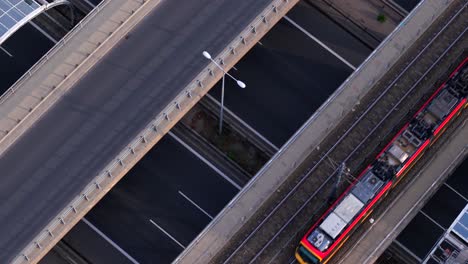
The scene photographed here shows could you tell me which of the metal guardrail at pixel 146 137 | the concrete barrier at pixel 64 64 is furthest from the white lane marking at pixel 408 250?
the concrete barrier at pixel 64 64

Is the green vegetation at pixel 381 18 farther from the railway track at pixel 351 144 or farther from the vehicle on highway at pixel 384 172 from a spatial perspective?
the vehicle on highway at pixel 384 172

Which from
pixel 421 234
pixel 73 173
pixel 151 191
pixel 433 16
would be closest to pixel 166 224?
pixel 151 191

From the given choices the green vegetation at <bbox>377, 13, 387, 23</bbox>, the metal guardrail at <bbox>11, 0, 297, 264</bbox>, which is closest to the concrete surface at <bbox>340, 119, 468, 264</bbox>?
the green vegetation at <bbox>377, 13, 387, 23</bbox>

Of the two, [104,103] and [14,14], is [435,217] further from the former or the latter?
[14,14]

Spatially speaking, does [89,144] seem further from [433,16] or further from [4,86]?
[433,16]

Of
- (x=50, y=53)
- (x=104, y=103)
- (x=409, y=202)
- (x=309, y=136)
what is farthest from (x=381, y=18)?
(x=50, y=53)

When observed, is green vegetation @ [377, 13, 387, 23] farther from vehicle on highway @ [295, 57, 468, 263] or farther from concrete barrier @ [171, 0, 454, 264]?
vehicle on highway @ [295, 57, 468, 263]
